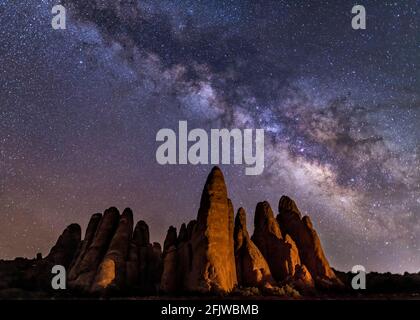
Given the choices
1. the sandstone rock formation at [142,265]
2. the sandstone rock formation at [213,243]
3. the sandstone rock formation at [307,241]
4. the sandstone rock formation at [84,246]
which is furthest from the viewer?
the sandstone rock formation at [307,241]

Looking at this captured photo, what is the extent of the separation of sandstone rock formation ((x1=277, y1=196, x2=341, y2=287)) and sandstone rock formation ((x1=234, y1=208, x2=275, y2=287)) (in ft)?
24.9

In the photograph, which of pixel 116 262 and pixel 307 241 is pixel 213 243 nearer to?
pixel 116 262

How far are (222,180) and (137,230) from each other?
14.9 metres

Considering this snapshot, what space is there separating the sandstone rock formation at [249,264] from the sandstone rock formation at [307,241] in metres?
7.60

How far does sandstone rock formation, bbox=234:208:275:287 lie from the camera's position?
4906 centimetres

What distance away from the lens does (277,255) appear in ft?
176

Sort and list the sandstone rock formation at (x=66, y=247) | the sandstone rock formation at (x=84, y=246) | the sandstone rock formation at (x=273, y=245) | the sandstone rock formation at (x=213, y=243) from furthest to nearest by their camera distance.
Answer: the sandstone rock formation at (x=66, y=247) < the sandstone rock formation at (x=273, y=245) < the sandstone rock formation at (x=84, y=246) < the sandstone rock formation at (x=213, y=243)

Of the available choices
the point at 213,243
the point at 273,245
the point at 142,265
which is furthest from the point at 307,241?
the point at 142,265

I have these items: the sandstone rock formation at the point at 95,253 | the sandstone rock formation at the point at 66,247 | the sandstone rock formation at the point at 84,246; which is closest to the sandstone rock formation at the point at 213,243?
the sandstone rock formation at the point at 95,253

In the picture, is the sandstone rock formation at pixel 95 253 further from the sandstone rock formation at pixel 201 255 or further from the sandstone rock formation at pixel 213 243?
the sandstone rock formation at pixel 213 243

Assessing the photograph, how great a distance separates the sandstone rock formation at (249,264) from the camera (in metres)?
49.1
